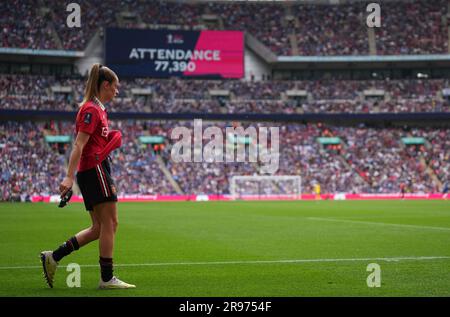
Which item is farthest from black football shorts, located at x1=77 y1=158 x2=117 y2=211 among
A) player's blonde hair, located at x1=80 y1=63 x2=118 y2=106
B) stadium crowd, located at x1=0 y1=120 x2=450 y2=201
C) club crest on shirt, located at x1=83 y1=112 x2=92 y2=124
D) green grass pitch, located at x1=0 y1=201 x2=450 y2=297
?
stadium crowd, located at x1=0 y1=120 x2=450 y2=201

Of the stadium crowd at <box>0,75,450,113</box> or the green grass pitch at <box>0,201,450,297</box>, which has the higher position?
the stadium crowd at <box>0,75,450,113</box>

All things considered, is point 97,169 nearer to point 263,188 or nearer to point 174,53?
point 263,188

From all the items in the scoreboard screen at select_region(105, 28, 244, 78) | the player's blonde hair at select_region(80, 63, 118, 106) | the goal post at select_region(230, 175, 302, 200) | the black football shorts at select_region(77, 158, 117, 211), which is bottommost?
the goal post at select_region(230, 175, 302, 200)

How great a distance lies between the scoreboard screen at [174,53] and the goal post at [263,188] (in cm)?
1707

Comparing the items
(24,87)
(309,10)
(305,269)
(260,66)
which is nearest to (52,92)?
(24,87)

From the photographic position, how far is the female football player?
8.77 metres

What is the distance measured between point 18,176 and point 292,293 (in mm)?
53025

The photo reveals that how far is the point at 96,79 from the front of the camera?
9.05 m

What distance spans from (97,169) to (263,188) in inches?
2110

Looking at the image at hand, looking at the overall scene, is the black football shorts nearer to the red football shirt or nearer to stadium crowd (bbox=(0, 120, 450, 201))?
the red football shirt

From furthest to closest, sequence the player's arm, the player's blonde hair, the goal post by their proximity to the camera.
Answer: the goal post
the player's blonde hair
the player's arm

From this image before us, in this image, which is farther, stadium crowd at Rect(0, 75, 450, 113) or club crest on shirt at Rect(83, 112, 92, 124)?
stadium crowd at Rect(0, 75, 450, 113)

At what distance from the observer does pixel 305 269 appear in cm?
1103

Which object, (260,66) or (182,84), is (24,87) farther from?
(260,66)
